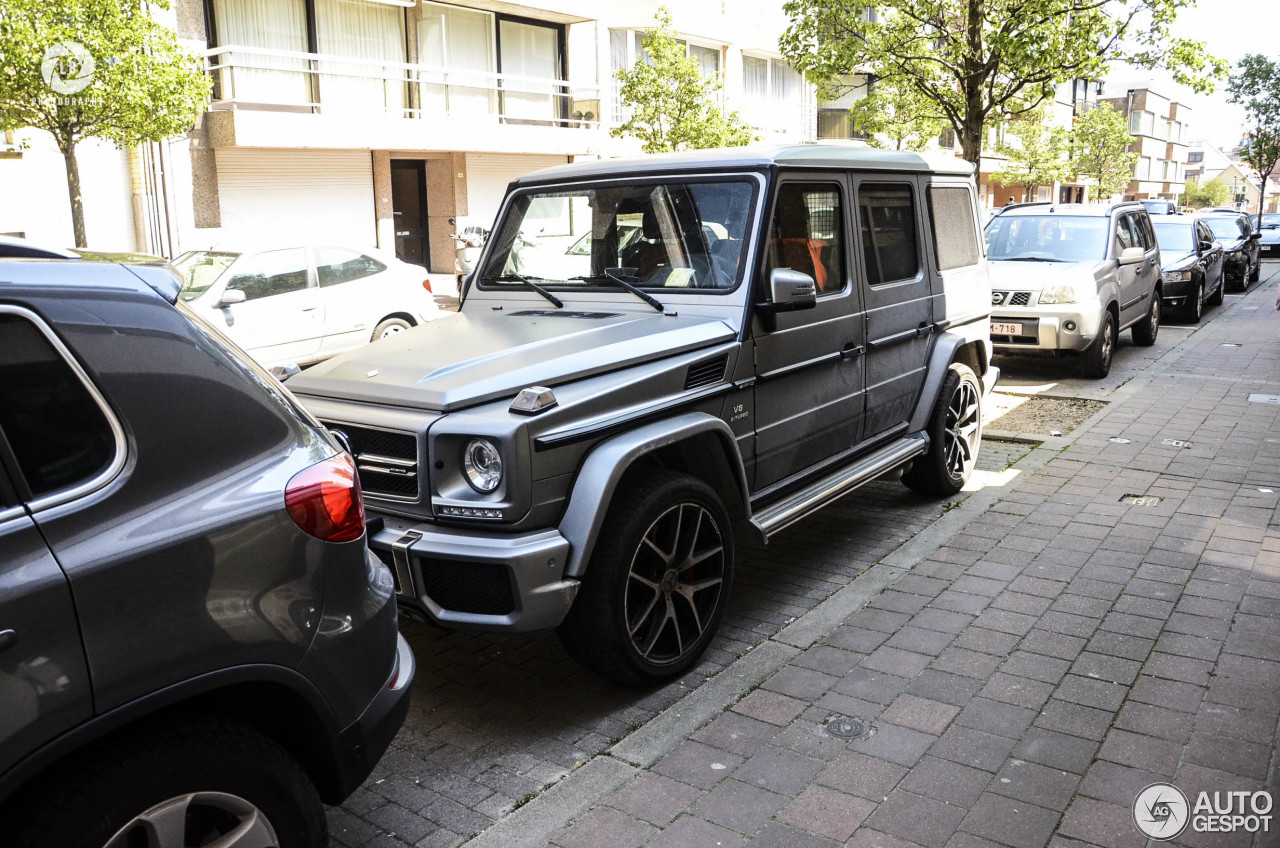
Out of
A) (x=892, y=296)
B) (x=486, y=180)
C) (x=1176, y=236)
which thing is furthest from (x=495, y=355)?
(x=486, y=180)

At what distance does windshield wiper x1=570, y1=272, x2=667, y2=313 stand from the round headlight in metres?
1.36

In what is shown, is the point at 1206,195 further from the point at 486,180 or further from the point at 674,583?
the point at 674,583

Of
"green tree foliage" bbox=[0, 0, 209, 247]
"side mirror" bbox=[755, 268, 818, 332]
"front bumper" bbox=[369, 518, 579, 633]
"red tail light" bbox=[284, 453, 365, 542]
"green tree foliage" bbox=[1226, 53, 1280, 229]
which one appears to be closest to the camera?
"red tail light" bbox=[284, 453, 365, 542]

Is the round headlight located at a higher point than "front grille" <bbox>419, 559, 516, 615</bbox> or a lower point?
higher

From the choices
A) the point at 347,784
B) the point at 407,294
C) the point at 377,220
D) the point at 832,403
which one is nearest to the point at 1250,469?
the point at 832,403

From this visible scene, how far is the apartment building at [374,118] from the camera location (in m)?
19.4

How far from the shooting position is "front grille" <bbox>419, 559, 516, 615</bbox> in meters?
3.57

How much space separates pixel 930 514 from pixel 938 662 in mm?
2150

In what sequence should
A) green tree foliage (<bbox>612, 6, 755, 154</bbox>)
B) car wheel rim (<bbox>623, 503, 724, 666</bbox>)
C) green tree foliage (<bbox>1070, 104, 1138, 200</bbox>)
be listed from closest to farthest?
car wheel rim (<bbox>623, 503, 724, 666</bbox>), green tree foliage (<bbox>612, 6, 755, 154</bbox>), green tree foliage (<bbox>1070, 104, 1138, 200</bbox>)

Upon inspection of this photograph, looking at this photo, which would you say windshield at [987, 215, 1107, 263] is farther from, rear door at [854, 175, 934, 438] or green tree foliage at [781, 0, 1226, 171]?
rear door at [854, 175, 934, 438]

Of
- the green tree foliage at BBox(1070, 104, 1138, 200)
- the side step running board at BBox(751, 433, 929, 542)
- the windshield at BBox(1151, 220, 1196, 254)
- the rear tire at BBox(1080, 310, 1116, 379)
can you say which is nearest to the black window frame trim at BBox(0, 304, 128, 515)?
the side step running board at BBox(751, 433, 929, 542)

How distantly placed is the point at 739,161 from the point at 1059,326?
275 inches

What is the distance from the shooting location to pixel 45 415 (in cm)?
212

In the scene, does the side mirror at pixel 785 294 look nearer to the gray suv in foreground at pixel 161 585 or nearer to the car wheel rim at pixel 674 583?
the car wheel rim at pixel 674 583
